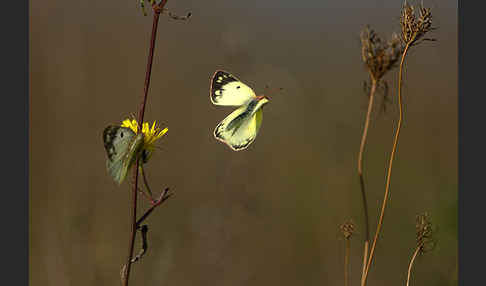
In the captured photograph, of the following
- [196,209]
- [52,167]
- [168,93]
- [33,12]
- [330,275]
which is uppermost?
[33,12]

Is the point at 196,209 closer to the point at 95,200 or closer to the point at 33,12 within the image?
the point at 95,200

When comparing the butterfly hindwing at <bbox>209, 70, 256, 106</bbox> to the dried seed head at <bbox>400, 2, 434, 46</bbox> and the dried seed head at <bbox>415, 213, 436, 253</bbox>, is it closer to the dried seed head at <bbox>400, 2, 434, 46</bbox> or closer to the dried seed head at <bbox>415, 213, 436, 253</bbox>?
the dried seed head at <bbox>400, 2, 434, 46</bbox>

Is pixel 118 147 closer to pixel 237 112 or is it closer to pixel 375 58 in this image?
pixel 237 112

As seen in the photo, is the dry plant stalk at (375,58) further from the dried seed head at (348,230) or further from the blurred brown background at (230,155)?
the blurred brown background at (230,155)

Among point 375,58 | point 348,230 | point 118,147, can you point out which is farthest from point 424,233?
point 118,147

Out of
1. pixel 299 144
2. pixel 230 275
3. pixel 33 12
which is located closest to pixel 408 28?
pixel 299 144

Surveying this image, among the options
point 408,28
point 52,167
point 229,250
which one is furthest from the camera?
point 52,167
